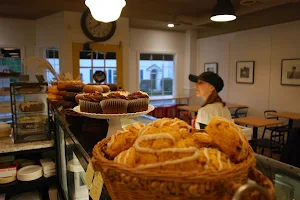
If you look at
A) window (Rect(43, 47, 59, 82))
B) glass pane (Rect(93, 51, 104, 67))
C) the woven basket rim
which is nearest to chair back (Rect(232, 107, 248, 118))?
glass pane (Rect(93, 51, 104, 67))

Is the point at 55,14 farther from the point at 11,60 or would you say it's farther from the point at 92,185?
the point at 92,185

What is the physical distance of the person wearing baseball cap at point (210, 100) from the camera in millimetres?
2366

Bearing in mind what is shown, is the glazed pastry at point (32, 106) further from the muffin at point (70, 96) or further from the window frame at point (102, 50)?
the window frame at point (102, 50)

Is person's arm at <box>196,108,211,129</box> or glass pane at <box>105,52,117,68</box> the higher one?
glass pane at <box>105,52,117,68</box>

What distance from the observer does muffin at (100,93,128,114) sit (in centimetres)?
116

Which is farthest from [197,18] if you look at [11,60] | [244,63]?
[11,60]

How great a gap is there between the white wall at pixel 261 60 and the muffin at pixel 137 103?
4.85 metres

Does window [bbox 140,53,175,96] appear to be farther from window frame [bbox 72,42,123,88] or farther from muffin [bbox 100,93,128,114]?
muffin [bbox 100,93,128,114]

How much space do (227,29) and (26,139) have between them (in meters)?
5.99

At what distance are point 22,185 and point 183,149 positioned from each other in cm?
205

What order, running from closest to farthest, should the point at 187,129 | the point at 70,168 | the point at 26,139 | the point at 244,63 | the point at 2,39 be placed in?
1. the point at 187,129
2. the point at 70,168
3. the point at 26,139
4. the point at 2,39
5. the point at 244,63

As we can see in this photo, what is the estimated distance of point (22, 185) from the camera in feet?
6.73

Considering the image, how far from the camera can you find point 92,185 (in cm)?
74

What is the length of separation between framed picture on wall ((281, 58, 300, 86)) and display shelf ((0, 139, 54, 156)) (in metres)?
4.85
